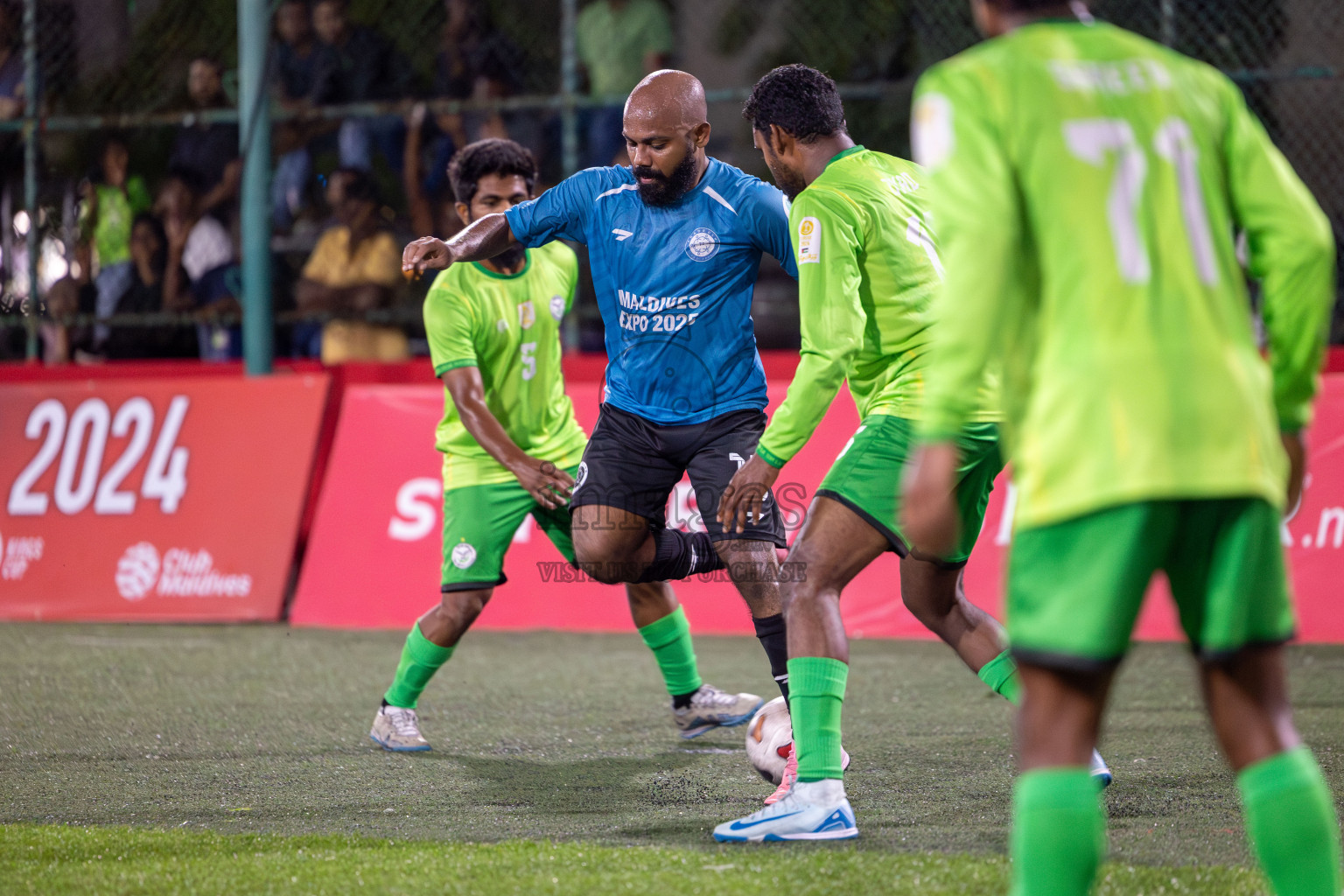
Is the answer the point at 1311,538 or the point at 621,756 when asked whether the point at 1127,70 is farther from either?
the point at 1311,538

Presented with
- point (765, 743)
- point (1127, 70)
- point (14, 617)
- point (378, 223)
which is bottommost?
point (14, 617)

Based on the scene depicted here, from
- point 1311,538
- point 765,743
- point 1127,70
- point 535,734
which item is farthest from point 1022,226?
point 1311,538

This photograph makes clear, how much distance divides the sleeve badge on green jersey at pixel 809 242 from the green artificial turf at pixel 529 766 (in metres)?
1.47

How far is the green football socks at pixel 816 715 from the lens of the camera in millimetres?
3602

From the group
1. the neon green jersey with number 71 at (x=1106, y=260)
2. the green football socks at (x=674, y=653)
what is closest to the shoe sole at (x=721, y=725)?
the green football socks at (x=674, y=653)

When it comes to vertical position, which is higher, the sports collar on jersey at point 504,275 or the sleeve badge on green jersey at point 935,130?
the sleeve badge on green jersey at point 935,130

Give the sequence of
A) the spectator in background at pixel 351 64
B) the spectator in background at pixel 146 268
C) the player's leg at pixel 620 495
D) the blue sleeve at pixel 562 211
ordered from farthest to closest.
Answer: the spectator in background at pixel 146 268
the spectator in background at pixel 351 64
the blue sleeve at pixel 562 211
the player's leg at pixel 620 495

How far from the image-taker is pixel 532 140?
10.0 m

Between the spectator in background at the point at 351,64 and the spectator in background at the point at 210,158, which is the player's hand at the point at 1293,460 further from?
the spectator in background at the point at 210,158

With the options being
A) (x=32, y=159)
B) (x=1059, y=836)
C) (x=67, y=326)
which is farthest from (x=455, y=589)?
(x=32, y=159)

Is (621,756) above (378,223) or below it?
below

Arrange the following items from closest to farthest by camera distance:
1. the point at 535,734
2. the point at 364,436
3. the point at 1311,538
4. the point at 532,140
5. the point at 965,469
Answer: the point at 965,469 → the point at 535,734 → the point at 1311,538 → the point at 364,436 → the point at 532,140

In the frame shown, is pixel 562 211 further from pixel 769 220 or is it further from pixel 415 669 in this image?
pixel 415 669

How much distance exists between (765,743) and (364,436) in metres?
5.42
